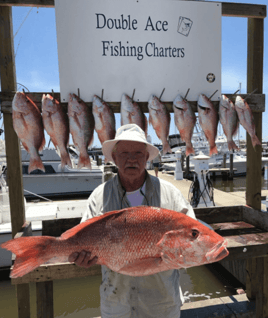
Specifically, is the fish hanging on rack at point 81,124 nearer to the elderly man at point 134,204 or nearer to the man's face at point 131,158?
the elderly man at point 134,204

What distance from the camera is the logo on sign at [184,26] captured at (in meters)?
2.29

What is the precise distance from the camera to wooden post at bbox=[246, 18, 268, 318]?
2492 millimetres

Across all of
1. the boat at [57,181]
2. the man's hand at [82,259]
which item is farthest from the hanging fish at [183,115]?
the boat at [57,181]

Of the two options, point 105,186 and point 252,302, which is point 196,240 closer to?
point 105,186

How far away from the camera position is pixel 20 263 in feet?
3.86

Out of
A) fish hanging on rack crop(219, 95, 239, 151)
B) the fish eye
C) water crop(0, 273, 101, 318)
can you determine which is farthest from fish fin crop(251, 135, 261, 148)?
water crop(0, 273, 101, 318)

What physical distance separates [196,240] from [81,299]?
167 inches

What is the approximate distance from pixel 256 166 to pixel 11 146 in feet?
9.31

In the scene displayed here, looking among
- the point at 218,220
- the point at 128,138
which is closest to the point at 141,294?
the point at 128,138

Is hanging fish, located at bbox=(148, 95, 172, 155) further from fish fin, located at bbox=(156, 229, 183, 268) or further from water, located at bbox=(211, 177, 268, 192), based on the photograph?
water, located at bbox=(211, 177, 268, 192)

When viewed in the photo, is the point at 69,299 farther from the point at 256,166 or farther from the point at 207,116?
the point at 207,116

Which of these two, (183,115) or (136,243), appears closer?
(136,243)

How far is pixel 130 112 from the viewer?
2.17 meters

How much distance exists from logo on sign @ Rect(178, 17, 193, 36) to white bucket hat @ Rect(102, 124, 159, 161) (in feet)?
4.05
